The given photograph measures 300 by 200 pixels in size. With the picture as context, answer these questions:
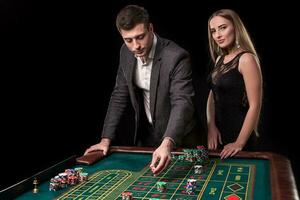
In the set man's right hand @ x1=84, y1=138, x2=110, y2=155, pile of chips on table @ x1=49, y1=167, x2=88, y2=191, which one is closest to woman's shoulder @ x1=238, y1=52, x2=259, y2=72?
man's right hand @ x1=84, y1=138, x2=110, y2=155

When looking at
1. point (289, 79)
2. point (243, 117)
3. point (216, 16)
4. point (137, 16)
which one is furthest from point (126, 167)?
point (289, 79)

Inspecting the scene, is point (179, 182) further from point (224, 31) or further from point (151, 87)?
point (224, 31)

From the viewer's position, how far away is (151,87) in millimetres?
2955

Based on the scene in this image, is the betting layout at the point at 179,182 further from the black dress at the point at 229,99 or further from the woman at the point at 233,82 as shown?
the black dress at the point at 229,99

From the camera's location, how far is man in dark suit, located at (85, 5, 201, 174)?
2.62m

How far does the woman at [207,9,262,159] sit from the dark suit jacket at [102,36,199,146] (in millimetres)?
299

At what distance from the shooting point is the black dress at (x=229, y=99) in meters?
3.01

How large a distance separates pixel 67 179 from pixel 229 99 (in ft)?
5.38

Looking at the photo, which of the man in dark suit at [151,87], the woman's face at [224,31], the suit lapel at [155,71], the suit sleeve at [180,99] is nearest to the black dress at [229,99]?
the woman's face at [224,31]

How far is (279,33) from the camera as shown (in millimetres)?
4117

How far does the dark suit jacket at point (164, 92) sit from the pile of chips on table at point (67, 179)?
634mm

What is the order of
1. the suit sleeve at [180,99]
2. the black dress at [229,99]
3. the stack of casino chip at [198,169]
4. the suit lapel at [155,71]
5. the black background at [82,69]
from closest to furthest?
the stack of casino chip at [198,169]
the suit sleeve at [180,99]
the suit lapel at [155,71]
the black dress at [229,99]
the black background at [82,69]

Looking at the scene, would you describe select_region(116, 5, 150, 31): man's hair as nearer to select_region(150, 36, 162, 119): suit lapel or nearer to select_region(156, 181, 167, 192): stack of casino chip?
select_region(150, 36, 162, 119): suit lapel

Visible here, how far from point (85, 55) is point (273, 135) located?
2.43m
